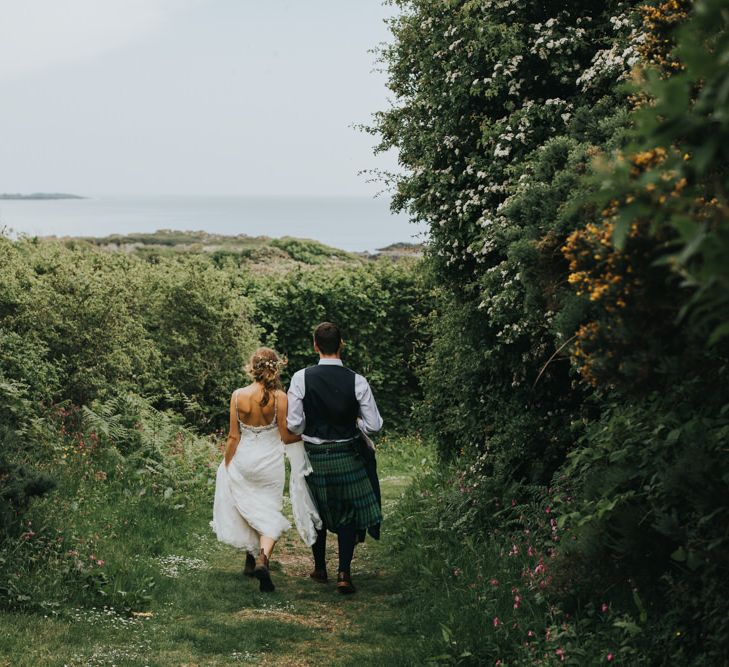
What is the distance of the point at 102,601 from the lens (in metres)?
6.94

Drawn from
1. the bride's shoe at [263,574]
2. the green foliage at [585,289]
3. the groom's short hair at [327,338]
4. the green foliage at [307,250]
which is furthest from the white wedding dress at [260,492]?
the green foliage at [307,250]

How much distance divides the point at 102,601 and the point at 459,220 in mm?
4723

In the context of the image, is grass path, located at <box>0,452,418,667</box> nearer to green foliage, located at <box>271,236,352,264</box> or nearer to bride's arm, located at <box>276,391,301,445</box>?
bride's arm, located at <box>276,391,301,445</box>

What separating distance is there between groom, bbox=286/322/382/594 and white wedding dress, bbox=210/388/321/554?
12 cm

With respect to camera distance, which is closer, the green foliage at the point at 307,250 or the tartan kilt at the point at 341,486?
the tartan kilt at the point at 341,486

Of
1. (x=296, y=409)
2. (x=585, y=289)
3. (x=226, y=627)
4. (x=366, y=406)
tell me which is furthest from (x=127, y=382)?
(x=585, y=289)

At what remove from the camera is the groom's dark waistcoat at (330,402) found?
7.70 metres

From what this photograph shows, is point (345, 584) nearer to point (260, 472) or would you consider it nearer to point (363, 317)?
point (260, 472)

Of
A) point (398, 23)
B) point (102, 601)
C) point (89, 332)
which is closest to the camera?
point (102, 601)

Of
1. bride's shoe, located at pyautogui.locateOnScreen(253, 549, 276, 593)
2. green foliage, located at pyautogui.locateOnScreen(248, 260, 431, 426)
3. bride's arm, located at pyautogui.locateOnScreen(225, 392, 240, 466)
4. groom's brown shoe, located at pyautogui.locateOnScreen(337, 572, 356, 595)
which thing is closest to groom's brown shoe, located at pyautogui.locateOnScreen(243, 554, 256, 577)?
bride's shoe, located at pyautogui.locateOnScreen(253, 549, 276, 593)

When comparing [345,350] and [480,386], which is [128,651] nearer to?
[480,386]

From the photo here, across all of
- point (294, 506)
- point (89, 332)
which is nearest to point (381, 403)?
point (89, 332)

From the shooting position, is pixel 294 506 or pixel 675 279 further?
pixel 294 506

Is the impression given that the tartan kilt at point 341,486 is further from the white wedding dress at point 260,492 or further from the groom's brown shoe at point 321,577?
the groom's brown shoe at point 321,577
